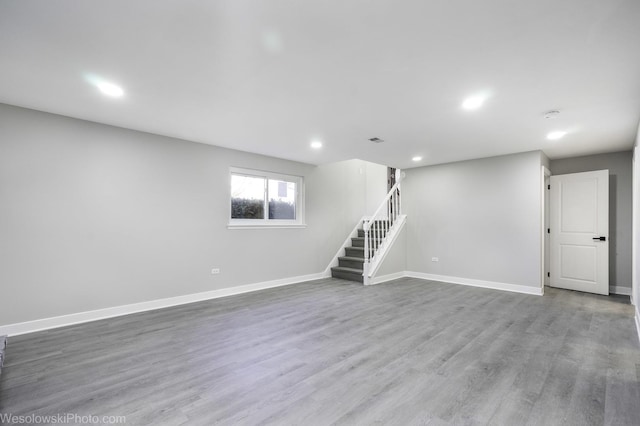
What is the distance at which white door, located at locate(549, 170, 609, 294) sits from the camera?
5094 mm

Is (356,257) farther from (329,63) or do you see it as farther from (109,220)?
(329,63)

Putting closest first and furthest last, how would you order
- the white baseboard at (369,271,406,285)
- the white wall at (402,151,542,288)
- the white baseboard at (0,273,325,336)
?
the white baseboard at (0,273,325,336)
the white wall at (402,151,542,288)
the white baseboard at (369,271,406,285)

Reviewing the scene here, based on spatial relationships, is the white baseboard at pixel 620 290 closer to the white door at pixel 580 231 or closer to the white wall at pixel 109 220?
the white door at pixel 580 231

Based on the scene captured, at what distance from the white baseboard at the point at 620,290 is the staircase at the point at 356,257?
3.97 meters

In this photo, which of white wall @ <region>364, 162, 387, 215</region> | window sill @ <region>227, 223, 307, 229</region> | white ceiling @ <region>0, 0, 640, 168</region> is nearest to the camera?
white ceiling @ <region>0, 0, 640, 168</region>

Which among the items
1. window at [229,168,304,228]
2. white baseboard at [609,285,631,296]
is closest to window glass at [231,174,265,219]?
window at [229,168,304,228]

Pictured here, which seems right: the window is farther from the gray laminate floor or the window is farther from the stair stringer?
the gray laminate floor

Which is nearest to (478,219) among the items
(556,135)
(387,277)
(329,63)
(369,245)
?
(556,135)

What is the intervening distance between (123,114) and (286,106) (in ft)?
6.31

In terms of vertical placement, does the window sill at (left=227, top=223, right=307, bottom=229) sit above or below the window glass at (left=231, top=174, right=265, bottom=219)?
below

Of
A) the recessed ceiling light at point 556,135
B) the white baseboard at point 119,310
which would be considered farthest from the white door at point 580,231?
the white baseboard at point 119,310

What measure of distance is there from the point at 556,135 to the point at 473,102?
2.09m

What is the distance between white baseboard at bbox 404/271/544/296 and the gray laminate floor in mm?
923

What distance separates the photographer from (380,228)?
705 cm
